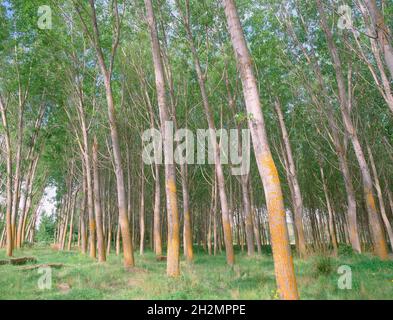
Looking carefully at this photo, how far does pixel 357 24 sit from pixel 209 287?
488 inches

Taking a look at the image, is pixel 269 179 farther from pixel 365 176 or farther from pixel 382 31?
pixel 365 176

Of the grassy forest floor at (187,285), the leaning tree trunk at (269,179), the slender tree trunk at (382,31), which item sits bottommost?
the grassy forest floor at (187,285)

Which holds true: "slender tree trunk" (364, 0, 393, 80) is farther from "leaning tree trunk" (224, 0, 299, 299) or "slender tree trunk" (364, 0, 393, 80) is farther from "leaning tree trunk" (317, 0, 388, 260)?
"leaning tree trunk" (317, 0, 388, 260)

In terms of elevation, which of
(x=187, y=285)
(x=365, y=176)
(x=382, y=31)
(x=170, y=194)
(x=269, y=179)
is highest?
(x=382, y=31)

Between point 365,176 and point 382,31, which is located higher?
point 382,31

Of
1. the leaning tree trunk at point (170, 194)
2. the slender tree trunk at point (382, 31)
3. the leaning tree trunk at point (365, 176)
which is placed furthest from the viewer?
the leaning tree trunk at point (365, 176)

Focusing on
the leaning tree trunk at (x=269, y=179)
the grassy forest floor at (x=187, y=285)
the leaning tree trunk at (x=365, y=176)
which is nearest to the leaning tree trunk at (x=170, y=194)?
the grassy forest floor at (x=187, y=285)

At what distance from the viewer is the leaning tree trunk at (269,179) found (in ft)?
16.1

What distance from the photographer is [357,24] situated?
13086 millimetres

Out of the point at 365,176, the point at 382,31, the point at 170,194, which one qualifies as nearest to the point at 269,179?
the point at 382,31

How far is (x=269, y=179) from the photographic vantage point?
534 centimetres

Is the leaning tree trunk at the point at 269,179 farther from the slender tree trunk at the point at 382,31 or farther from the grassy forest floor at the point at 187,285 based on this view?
the slender tree trunk at the point at 382,31

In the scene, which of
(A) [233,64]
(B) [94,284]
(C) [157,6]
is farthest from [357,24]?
(B) [94,284]
